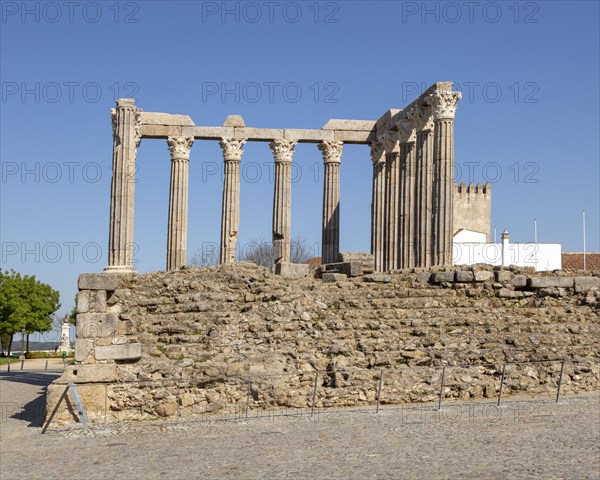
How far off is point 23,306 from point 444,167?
42420 mm

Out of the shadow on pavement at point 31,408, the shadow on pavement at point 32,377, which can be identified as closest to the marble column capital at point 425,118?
the shadow on pavement at point 31,408

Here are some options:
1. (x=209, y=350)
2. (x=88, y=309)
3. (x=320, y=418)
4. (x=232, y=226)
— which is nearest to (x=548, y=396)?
(x=320, y=418)

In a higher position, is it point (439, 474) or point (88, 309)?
point (88, 309)

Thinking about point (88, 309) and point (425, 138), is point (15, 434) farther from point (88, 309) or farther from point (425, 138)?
point (425, 138)

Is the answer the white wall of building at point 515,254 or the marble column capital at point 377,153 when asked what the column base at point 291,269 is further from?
the white wall of building at point 515,254

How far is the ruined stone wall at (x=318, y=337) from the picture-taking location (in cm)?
1634

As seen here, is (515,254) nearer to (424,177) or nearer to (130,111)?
(424,177)

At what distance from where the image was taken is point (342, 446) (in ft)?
38.7

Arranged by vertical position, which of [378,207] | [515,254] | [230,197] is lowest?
[515,254]

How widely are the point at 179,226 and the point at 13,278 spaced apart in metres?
34.2

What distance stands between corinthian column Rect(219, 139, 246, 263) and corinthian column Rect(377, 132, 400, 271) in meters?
6.09

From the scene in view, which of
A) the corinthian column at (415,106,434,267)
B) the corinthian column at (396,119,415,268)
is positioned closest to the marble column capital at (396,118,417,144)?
the corinthian column at (396,119,415,268)

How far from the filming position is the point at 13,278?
6425 cm

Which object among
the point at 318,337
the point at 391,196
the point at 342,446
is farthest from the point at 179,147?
the point at 342,446
